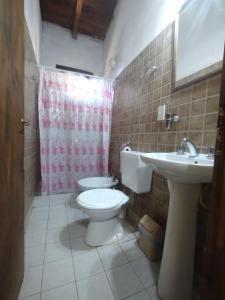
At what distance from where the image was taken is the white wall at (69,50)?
289 cm

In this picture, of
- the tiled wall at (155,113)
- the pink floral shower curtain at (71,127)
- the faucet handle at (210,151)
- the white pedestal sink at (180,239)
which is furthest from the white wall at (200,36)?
the pink floral shower curtain at (71,127)

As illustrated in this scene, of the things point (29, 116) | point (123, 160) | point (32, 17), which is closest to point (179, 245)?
point (123, 160)

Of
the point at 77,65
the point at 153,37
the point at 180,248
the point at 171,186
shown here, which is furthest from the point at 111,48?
the point at 180,248

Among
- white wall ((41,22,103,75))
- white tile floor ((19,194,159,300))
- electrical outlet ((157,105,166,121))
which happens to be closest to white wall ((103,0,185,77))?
white wall ((41,22,103,75))

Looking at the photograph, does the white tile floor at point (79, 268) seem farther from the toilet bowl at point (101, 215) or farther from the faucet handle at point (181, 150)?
the faucet handle at point (181, 150)

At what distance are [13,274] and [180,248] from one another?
90 centimetres

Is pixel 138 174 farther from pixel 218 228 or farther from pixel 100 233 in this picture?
pixel 218 228

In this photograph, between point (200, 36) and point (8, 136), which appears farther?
point (200, 36)

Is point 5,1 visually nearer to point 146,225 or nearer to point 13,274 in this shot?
point 13,274

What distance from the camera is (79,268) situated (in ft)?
3.63

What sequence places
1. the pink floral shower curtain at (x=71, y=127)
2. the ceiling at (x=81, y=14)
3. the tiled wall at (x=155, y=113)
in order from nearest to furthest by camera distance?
the tiled wall at (x=155, y=113)
the pink floral shower curtain at (x=71, y=127)
the ceiling at (x=81, y=14)

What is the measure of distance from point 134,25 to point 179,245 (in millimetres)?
2276

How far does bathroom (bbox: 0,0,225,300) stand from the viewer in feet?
2.22

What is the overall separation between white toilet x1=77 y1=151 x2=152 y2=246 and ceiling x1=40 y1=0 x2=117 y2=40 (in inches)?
98.3
